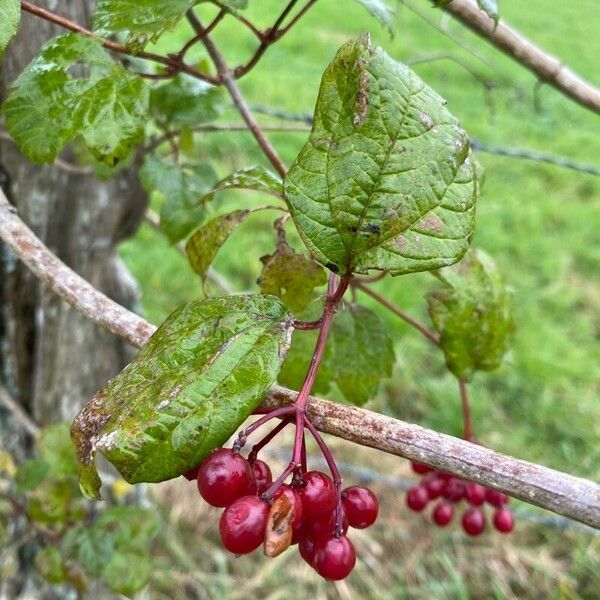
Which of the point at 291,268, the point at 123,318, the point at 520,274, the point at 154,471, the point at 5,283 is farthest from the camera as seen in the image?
the point at 520,274

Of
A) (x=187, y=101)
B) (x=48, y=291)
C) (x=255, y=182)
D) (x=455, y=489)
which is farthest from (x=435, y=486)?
(x=48, y=291)

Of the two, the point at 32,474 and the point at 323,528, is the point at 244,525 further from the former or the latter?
the point at 32,474

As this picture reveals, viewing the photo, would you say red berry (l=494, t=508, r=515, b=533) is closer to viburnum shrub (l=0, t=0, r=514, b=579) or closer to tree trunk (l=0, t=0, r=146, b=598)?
viburnum shrub (l=0, t=0, r=514, b=579)

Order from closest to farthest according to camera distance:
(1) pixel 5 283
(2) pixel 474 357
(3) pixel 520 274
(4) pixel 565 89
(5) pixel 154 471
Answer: (5) pixel 154 471, (2) pixel 474 357, (4) pixel 565 89, (1) pixel 5 283, (3) pixel 520 274

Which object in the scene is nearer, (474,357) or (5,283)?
(474,357)

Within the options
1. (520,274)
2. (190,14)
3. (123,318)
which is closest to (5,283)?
(190,14)

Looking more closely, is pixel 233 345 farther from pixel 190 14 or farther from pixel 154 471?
pixel 190 14

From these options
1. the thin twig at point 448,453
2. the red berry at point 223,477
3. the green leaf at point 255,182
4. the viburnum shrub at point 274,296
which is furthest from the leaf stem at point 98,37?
the red berry at point 223,477

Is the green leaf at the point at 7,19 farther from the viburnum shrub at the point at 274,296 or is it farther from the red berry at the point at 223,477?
the red berry at the point at 223,477
